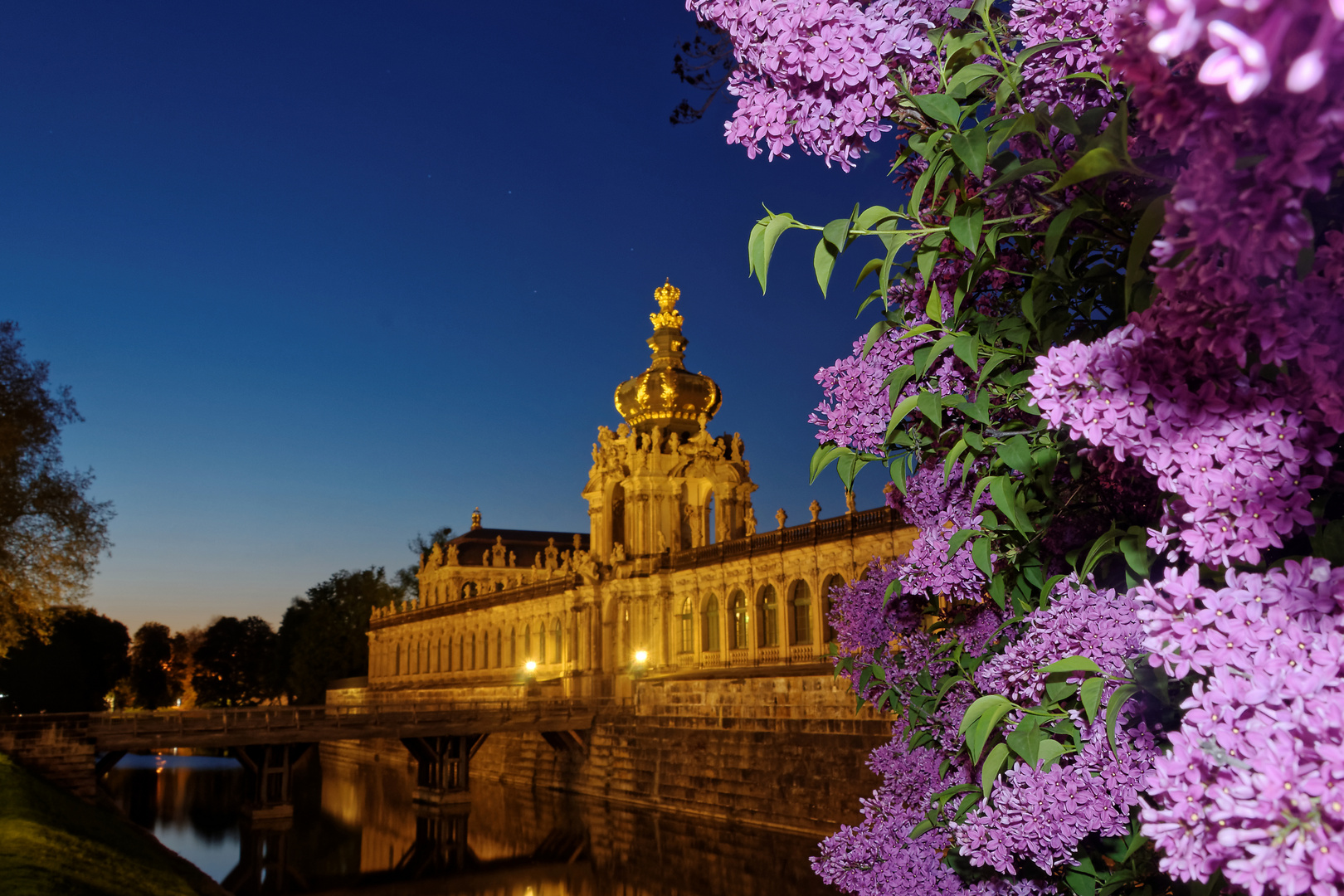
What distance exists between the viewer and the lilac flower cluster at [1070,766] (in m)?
3.84

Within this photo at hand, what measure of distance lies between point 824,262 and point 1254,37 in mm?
1814

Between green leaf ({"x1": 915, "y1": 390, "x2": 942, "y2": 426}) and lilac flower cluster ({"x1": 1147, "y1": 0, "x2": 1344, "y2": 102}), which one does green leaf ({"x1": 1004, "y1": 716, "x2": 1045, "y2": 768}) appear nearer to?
green leaf ({"x1": 915, "y1": 390, "x2": 942, "y2": 426})

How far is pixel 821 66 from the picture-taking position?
4.12 meters

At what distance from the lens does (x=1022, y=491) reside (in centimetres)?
462

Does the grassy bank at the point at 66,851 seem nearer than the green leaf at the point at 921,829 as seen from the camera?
No

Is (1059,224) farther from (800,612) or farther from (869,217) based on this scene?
(800,612)

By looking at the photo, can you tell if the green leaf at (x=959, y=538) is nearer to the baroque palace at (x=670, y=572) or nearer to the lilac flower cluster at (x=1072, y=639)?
the lilac flower cluster at (x=1072, y=639)

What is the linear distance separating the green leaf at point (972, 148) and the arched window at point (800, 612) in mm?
37072

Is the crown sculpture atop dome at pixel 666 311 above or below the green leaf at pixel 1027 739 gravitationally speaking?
above

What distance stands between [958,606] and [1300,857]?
3.65 m

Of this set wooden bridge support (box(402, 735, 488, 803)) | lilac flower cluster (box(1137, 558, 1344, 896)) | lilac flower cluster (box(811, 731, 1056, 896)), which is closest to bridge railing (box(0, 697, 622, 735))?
wooden bridge support (box(402, 735, 488, 803))

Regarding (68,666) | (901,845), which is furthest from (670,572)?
(68,666)

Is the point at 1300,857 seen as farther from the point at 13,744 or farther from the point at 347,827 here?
the point at 347,827

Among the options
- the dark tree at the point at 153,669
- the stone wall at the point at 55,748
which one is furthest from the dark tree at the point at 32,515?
the dark tree at the point at 153,669
